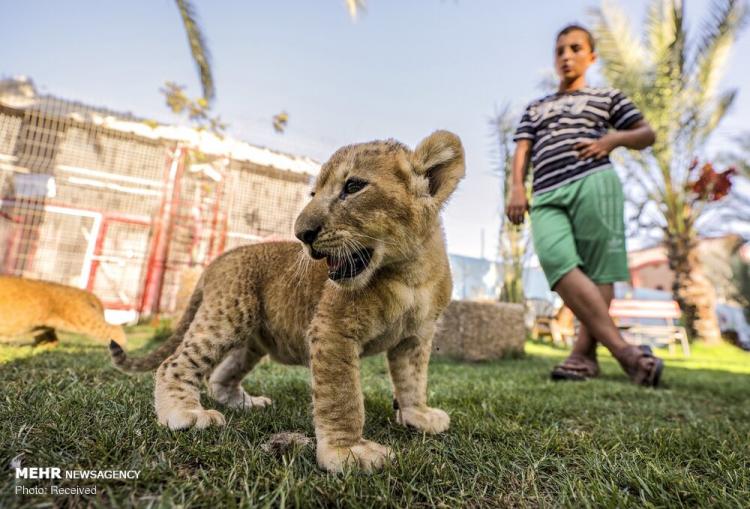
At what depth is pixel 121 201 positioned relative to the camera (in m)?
9.62

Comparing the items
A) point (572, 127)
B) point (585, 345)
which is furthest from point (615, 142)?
point (585, 345)

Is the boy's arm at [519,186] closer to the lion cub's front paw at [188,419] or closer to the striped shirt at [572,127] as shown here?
the striped shirt at [572,127]

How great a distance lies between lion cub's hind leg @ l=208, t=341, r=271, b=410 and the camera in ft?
8.70

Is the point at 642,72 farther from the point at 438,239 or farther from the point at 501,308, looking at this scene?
the point at 438,239

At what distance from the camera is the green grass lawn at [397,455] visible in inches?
49.0

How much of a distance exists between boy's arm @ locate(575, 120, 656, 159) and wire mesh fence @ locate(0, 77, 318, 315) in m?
6.55

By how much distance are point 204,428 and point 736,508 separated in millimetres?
1940

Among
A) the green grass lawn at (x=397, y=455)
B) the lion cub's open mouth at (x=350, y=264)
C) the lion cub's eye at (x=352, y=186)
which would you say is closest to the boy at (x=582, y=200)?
the green grass lawn at (x=397, y=455)

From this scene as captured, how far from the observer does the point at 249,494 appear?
1.18 meters

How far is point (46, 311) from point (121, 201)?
537 centimetres

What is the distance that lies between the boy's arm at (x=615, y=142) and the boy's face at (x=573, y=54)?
2.88 feet

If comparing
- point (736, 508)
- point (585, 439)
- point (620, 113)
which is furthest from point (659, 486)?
point (620, 113)

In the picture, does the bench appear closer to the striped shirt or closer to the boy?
the boy

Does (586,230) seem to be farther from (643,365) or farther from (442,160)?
(442,160)
